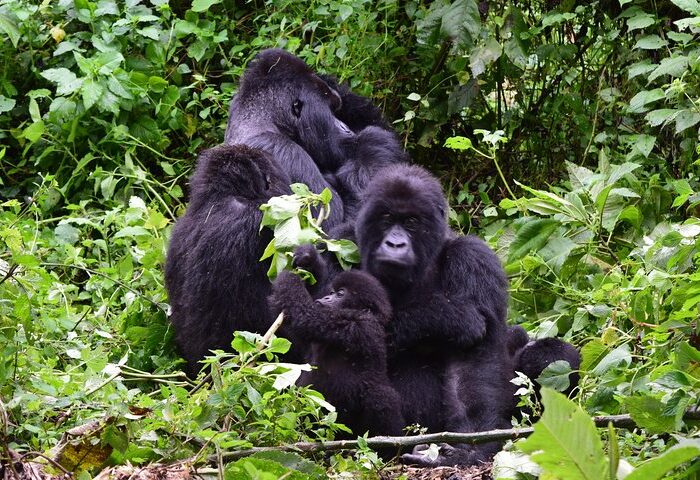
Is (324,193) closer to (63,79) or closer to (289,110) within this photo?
(289,110)

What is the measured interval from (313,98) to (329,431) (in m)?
2.45

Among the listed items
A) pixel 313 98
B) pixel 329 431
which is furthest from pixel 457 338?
pixel 313 98

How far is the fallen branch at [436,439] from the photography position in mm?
3031

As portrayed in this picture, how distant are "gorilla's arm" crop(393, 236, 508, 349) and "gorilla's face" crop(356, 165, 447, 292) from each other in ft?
0.27

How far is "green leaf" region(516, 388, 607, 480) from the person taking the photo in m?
2.11

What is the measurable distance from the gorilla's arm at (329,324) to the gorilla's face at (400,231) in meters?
0.35

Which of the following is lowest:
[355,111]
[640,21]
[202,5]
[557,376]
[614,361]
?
[557,376]

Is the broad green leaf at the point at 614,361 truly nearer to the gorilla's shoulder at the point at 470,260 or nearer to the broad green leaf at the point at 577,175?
the gorilla's shoulder at the point at 470,260

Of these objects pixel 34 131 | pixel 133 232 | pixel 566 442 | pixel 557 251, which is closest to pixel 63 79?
pixel 34 131

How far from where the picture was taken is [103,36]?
6273mm

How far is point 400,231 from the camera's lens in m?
4.05

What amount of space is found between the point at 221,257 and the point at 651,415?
196 centimetres

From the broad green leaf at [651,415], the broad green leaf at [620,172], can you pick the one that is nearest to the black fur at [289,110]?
the broad green leaf at [620,172]

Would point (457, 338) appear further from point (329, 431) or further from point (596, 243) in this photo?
point (596, 243)
